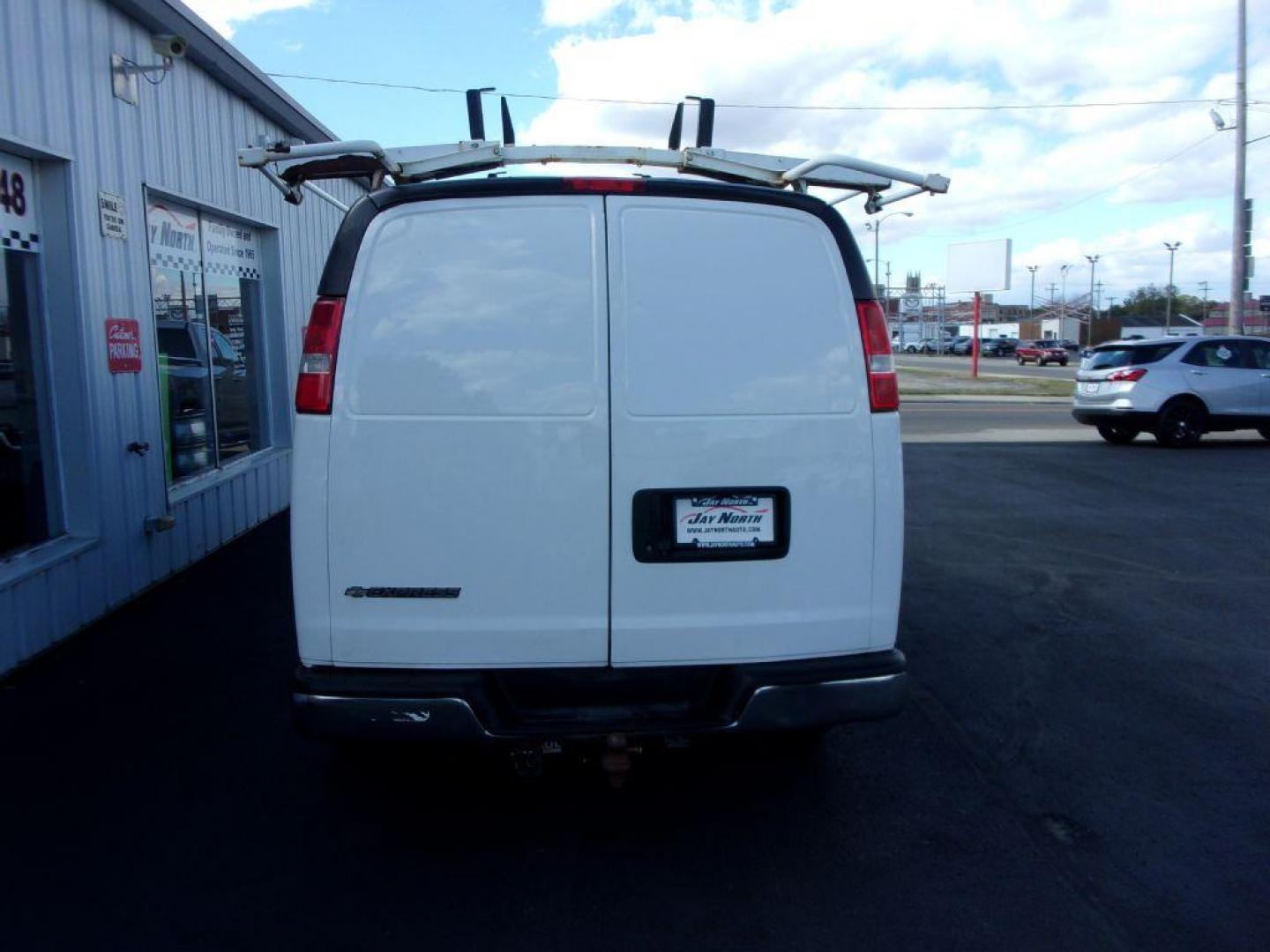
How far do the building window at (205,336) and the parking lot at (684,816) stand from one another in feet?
7.08

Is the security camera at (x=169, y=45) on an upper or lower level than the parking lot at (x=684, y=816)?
upper

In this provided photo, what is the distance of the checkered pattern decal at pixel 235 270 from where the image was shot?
9.15 metres

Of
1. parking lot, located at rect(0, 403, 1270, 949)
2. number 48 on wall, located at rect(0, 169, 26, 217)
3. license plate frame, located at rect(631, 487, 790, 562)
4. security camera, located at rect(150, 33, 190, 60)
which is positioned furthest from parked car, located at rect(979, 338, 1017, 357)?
license plate frame, located at rect(631, 487, 790, 562)

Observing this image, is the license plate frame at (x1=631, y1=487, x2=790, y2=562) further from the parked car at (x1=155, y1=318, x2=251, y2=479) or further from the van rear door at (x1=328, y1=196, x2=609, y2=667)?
the parked car at (x1=155, y1=318, x2=251, y2=479)

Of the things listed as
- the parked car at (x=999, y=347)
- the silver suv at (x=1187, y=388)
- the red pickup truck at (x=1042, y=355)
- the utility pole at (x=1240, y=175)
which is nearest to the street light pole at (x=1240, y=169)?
the utility pole at (x=1240, y=175)

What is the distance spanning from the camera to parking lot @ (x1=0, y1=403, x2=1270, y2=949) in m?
3.37

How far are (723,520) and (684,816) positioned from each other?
4.29 ft

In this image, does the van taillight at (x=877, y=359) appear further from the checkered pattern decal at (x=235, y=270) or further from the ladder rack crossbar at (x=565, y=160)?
the checkered pattern decal at (x=235, y=270)

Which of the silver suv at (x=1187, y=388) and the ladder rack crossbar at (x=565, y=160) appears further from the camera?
the silver suv at (x=1187, y=388)

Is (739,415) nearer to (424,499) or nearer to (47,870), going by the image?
(424,499)

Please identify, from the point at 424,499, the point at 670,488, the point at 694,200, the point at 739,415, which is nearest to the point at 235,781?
the point at 424,499

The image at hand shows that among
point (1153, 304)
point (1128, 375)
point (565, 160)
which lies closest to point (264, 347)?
point (565, 160)

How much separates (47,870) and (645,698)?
2.05 meters

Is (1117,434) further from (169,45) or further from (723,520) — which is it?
(723,520)
